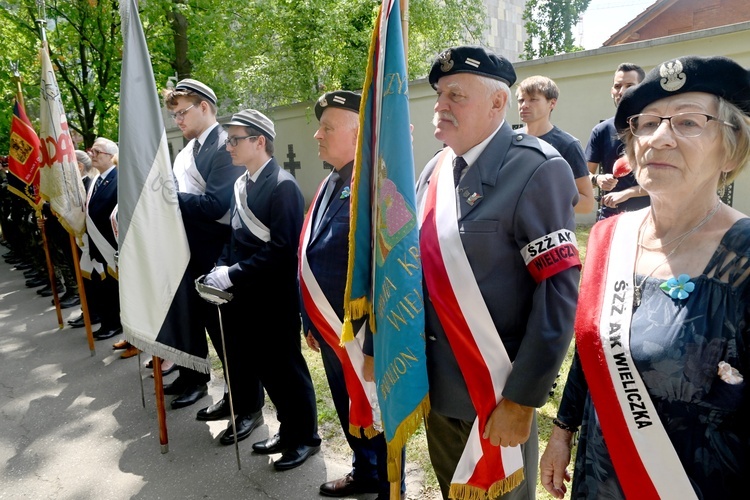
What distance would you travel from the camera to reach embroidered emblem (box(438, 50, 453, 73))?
1834 mm

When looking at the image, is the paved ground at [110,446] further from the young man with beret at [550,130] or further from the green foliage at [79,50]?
the green foliage at [79,50]

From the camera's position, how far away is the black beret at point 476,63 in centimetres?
180

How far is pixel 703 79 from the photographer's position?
1.27m

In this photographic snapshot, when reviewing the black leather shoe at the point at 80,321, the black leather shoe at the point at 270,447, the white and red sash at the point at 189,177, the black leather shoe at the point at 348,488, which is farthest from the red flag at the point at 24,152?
the black leather shoe at the point at 348,488

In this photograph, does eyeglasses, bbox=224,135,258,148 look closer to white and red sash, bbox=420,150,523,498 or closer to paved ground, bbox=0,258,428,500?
white and red sash, bbox=420,150,523,498

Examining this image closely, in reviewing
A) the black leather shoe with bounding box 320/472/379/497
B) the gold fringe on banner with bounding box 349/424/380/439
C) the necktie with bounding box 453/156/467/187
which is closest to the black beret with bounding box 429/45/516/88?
the necktie with bounding box 453/156/467/187

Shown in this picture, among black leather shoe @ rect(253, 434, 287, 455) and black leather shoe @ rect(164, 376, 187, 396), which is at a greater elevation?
black leather shoe @ rect(164, 376, 187, 396)

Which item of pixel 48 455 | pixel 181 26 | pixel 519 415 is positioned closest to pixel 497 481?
pixel 519 415

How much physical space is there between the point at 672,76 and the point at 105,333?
588cm

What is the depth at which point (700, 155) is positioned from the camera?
4.23 feet

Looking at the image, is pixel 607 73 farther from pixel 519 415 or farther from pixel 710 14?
pixel 710 14

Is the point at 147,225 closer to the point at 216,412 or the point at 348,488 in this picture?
the point at 216,412

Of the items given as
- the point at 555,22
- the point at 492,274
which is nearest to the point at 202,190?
the point at 492,274

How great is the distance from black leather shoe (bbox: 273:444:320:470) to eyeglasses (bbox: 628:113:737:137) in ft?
8.62
